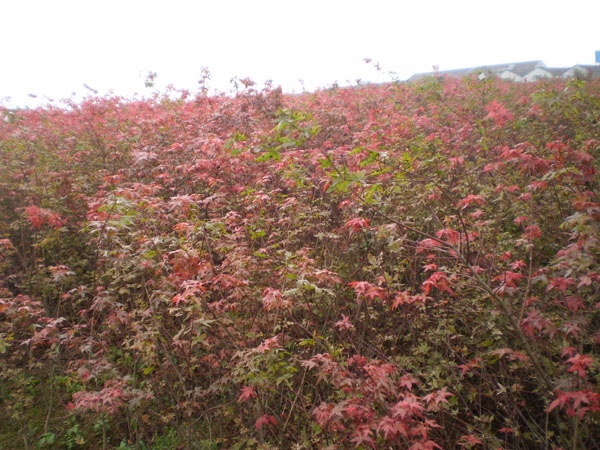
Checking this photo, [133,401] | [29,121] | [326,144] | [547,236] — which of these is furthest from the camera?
[29,121]

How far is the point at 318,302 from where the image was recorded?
4.33 m

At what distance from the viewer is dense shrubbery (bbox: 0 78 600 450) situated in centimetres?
302

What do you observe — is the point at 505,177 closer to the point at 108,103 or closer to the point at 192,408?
the point at 192,408

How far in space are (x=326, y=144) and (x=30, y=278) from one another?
553cm

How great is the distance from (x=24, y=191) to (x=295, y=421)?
270 inches

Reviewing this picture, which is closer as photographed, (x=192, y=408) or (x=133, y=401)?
(x=133, y=401)

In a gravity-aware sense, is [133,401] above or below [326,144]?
below

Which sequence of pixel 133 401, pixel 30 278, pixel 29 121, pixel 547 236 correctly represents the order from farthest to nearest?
pixel 29 121, pixel 30 278, pixel 547 236, pixel 133 401

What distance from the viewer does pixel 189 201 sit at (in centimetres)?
396

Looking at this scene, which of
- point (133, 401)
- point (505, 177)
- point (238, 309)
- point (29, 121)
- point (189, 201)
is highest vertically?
point (29, 121)

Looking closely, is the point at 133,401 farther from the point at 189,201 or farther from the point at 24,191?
the point at 24,191

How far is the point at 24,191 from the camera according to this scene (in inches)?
271

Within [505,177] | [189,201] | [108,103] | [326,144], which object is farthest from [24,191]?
[505,177]

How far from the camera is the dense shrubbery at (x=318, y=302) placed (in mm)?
3018
